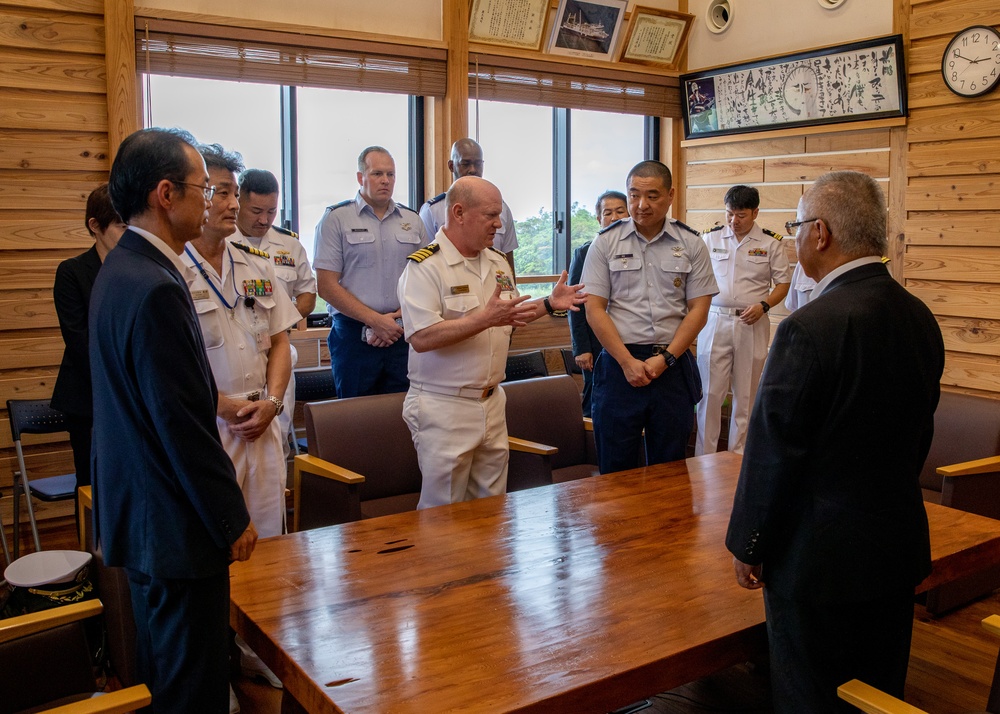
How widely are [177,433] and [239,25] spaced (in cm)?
377

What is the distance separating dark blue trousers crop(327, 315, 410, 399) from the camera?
13.9ft

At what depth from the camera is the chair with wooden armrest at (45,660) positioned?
187 cm

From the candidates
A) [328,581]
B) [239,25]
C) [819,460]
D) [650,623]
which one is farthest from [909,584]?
[239,25]

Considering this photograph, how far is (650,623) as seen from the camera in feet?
6.28

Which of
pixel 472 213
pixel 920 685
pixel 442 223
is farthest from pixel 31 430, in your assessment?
pixel 920 685

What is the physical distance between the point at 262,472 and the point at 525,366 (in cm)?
260

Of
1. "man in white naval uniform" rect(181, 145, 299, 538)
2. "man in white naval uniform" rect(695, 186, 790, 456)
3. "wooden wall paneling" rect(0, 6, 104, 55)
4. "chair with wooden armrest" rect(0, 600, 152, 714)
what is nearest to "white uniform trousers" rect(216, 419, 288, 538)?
"man in white naval uniform" rect(181, 145, 299, 538)

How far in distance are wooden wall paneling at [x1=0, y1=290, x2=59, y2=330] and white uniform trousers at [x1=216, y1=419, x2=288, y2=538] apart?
83.7 inches

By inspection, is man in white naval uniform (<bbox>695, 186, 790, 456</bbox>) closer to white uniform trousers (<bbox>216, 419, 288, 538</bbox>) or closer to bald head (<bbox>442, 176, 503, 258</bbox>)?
bald head (<bbox>442, 176, 503, 258</bbox>)

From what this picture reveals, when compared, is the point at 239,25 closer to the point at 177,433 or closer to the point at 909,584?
the point at 177,433

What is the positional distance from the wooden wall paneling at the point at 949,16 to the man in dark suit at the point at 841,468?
3906 mm

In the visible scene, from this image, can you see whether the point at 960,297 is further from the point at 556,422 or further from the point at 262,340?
the point at 262,340

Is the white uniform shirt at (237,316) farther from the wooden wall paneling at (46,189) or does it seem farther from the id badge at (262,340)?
the wooden wall paneling at (46,189)

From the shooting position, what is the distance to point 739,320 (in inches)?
219
